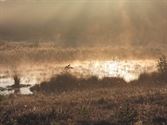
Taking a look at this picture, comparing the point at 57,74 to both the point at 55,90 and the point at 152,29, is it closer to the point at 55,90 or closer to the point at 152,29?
the point at 55,90

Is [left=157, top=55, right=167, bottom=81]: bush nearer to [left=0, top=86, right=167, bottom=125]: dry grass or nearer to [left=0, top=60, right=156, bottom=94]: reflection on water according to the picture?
[left=0, top=60, right=156, bottom=94]: reflection on water

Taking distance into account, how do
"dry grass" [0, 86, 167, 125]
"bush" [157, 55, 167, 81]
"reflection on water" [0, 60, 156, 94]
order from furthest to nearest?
"reflection on water" [0, 60, 156, 94] → "bush" [157, 55, 167, 81] → "dry grass" [0, 86, 167, 125]

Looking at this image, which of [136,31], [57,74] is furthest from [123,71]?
[136,31]

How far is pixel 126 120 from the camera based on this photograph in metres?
20.9

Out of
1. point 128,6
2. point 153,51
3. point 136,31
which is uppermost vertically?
point 128,6

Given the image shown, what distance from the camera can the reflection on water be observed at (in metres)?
39.9

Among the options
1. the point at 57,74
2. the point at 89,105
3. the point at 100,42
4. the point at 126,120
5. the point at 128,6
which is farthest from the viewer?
the point at 128,6

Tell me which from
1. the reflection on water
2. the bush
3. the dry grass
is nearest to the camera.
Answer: the dry grass

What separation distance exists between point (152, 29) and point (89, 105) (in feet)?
192

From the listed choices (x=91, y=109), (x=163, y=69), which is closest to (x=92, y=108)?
(x=91, y=109)

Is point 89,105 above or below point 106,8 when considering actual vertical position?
below

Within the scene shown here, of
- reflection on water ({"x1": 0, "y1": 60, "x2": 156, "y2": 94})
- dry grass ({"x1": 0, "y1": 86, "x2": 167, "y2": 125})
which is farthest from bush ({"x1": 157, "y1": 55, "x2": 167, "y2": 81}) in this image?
dry grass ({"x1": 0, "y1": 86, "x2": 167, "y2": 125})

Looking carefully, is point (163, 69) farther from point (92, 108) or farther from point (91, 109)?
point (91, 109)

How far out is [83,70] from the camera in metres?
44.4
